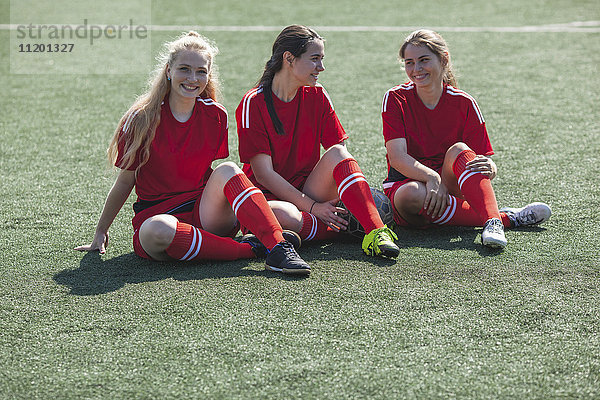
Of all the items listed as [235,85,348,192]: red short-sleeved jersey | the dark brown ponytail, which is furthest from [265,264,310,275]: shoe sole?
the dark brown ponytail

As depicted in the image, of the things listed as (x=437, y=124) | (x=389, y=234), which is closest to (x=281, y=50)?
(x=437, y=124)

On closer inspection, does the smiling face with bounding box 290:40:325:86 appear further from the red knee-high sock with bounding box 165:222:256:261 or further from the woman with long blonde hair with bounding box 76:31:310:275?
the red knee-high sock with bounding box 165:222:256:261

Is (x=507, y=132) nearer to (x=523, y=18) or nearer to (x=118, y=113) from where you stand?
(x=118, y=113)

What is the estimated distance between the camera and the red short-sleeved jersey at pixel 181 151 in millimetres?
3734

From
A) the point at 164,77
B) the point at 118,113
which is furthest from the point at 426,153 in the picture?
the point at 118,113

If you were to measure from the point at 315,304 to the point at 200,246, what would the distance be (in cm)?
71

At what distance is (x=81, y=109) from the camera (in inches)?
272

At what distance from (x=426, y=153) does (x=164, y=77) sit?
1.46 m

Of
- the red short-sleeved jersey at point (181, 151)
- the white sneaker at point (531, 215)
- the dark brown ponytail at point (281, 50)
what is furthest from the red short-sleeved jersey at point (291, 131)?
the white sneaker at point (531, 215)

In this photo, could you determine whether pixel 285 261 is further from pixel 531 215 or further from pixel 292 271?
pixel 531 215

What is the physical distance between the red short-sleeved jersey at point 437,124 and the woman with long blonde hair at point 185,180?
940 millimetres

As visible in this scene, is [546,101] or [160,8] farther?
[160,8]

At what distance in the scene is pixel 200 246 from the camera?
3564 mm

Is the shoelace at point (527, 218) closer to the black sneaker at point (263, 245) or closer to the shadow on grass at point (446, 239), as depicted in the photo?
the shadow on grass at point (446, 239)
